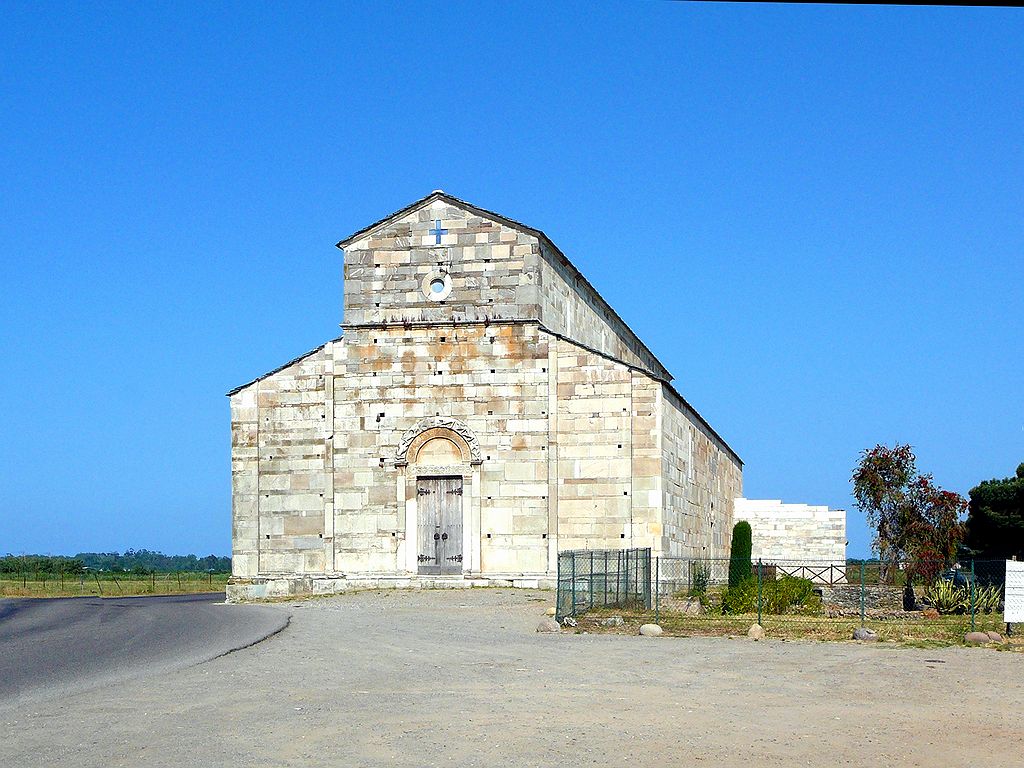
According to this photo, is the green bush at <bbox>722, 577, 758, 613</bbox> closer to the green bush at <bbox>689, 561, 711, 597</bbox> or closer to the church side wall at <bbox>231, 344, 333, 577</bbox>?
the green bush at <bbox>689, 561, 711, 597</bbox>

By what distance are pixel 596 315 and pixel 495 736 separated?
32389 millimetres

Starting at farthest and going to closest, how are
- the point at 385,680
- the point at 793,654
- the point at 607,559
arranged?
1. the point at 607,559
2. the point at 793,654
3. the point at 385,680

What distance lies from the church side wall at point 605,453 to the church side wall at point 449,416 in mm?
675

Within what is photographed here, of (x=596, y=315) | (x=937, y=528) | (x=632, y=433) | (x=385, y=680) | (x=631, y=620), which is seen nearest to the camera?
(x=385, y=680)

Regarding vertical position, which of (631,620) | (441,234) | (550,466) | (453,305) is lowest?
(631,620)

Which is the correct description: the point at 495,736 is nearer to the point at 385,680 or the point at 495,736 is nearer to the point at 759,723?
the point at 759,723

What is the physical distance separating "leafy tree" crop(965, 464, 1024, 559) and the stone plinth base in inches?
1295

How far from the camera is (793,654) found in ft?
60.1

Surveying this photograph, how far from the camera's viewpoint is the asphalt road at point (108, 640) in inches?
594

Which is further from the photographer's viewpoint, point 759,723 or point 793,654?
point 793,654

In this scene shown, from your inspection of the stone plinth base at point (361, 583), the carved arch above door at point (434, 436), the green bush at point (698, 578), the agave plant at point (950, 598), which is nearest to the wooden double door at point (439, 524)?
the stone plinth base at point (361, 583)

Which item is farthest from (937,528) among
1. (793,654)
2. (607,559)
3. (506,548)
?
(793,654)

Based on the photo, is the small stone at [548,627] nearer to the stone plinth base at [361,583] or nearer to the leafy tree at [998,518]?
the stone plinth base at [361,583]

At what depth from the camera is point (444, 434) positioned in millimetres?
34500
